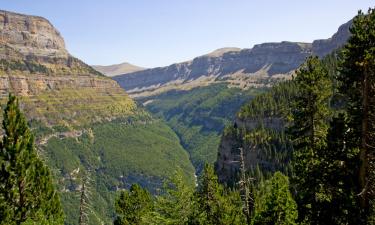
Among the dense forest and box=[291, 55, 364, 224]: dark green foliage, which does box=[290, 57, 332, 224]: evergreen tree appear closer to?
box=[291, 55, 364, 224]: dark green foliage

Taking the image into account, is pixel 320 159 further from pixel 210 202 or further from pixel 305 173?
pixel 210 202

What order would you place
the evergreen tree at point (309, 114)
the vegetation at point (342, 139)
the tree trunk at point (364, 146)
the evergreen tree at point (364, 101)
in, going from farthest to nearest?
the evergreen tree at point (309, 114) → the vegetation at point (342, 139) → the tree trunk at point (364, 146) → the evergreen tree at point (364, 101)

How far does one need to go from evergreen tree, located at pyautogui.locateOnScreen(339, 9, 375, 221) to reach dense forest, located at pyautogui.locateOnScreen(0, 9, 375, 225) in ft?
0.22

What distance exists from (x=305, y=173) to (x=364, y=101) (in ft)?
40.1

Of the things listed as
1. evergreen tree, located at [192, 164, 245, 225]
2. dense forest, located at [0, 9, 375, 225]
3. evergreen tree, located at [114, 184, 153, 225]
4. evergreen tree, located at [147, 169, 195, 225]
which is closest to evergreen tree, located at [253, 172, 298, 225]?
dense forest, located at [0, 9, 375, 225]

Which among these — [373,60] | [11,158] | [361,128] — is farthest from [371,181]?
[11,158]

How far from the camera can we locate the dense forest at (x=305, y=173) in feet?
102

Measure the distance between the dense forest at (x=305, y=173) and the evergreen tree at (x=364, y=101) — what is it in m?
0.07

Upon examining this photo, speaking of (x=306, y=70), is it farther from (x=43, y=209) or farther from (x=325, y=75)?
(x=43, y=209)

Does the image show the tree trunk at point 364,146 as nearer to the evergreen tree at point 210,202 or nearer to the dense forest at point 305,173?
the dense forest at point 305,173

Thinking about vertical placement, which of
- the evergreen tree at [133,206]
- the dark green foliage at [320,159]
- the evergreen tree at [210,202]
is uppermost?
the dark green foliage at [320,159]

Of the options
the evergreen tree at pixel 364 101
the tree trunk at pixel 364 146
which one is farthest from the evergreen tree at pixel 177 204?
→ the tree trunk at pixel 364 146

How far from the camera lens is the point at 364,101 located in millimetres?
30172

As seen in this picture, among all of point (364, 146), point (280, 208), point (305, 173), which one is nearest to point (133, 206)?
point (280, 208)
